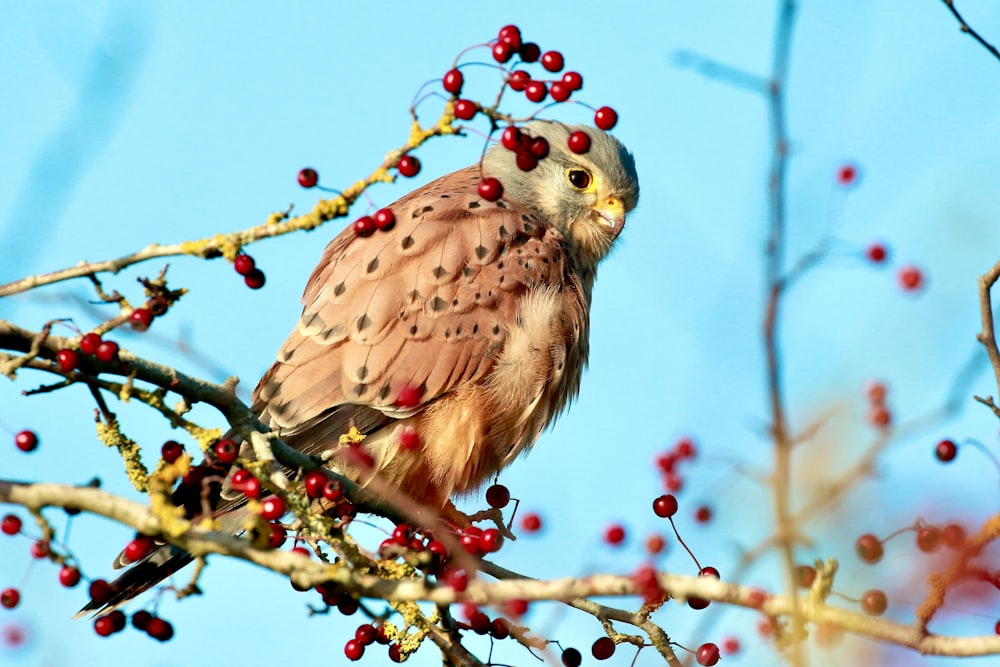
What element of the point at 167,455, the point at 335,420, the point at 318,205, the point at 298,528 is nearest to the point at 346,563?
the point at 298,528

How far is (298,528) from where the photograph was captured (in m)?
2.44

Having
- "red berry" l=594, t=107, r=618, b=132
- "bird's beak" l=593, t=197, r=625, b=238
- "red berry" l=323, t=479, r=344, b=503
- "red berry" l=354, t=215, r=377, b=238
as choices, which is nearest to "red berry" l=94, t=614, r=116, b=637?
→ "red berry" l=323, t=479, r=344, b=503

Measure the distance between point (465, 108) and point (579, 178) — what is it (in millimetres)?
3136

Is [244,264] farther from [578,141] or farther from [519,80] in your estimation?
[578,141]

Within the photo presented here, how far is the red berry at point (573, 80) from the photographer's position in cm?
270

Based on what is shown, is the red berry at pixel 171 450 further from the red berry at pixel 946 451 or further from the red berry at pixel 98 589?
the red berry at pixel 946 451

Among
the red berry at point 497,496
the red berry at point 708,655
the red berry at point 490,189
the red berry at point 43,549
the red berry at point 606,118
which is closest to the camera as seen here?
the red berry at point 43,549

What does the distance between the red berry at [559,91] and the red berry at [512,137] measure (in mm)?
200

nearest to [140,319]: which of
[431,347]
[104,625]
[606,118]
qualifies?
[104,625]

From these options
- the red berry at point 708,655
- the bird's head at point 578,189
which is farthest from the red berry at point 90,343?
the bird's head at point 578,189

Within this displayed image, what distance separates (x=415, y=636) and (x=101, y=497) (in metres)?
1.32

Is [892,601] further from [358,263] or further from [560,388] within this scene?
[358,263]

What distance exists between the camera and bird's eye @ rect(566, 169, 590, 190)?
527cm

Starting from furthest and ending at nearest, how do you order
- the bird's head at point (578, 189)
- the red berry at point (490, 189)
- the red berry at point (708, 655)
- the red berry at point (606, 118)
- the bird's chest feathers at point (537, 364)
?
the bird's head at point (578, 189)
the bird's chest feathers at point (537, 364)
the red berry at point (708, 655)
the red berry at point (606, 118)
the red berry at point (490, 189)
